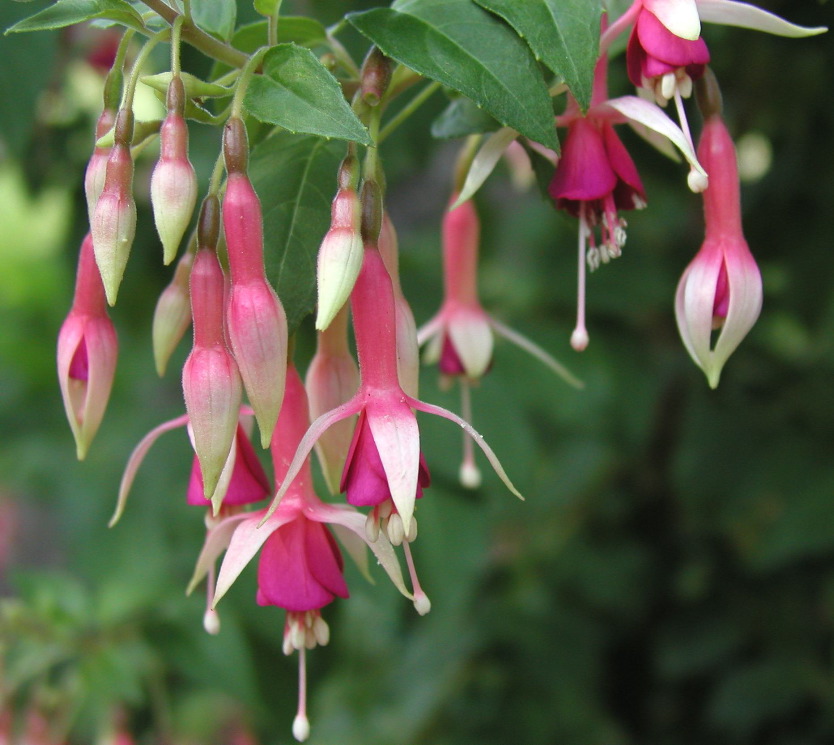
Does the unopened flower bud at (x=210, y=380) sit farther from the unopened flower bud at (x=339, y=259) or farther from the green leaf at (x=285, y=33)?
the green leaf at (x=285, y=33)

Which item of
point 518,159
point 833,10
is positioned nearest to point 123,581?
point 518,159

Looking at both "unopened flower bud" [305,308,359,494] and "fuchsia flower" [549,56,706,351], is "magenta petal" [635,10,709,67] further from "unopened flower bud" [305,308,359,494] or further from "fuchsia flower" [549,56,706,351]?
"unopened flower bud" [305,308,359,494]

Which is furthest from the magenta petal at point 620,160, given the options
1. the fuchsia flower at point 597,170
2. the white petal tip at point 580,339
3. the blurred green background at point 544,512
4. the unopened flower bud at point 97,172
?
the blurred green background at point 544,512

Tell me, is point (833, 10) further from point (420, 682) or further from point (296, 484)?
point (420, 682)

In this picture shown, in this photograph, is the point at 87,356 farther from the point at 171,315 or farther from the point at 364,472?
the point at 364,472

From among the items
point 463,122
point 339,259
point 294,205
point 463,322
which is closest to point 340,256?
point 339,259

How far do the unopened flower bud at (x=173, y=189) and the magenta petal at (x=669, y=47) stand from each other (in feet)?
0.90

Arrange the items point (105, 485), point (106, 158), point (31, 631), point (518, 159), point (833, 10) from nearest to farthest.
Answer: point (106, 158), point (833, 10), point (31, 631), point (105, 485), point (518, 159)

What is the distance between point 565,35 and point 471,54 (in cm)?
6

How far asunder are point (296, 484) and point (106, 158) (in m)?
0.23

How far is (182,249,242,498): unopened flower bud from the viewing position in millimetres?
530

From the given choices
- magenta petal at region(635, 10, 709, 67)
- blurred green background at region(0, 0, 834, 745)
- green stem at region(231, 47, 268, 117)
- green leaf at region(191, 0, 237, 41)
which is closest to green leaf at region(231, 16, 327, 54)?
green leaf at region(191, 0, 237, 41)

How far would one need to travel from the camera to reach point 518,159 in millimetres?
1679

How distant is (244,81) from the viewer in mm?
547
